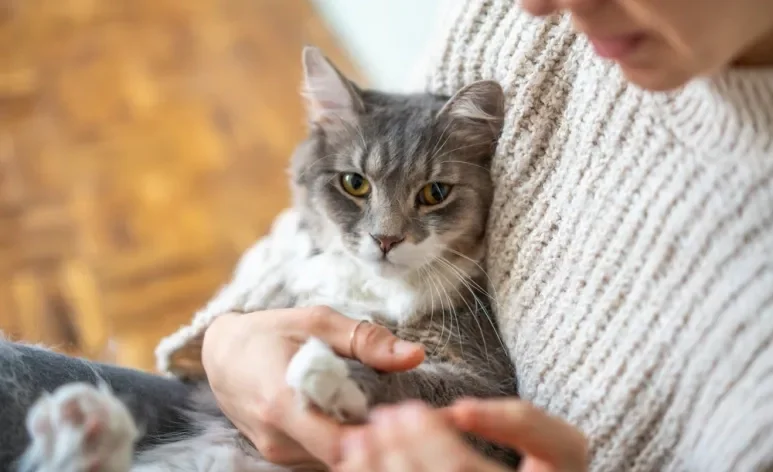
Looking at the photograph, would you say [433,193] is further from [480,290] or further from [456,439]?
[456,439]

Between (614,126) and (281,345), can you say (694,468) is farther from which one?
(281,345)

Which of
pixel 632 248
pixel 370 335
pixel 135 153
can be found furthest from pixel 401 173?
pixel 135 153

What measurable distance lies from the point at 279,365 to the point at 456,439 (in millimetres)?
359

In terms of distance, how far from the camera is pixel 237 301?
125cm

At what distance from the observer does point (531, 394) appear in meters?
1.02

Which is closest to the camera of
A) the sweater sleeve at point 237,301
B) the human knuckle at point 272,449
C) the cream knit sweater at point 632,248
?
the cream knit sweater at point 632,248

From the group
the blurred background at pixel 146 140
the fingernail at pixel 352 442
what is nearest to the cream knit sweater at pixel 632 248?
the fingernail at pixel 352 442

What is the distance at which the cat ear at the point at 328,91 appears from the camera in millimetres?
1250

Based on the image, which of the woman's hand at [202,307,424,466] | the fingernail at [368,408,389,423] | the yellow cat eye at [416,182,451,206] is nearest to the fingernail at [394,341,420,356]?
the woman's hand at [202,307,424,466]

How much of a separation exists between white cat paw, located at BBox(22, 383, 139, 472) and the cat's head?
49cm

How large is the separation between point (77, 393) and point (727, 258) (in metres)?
0.77

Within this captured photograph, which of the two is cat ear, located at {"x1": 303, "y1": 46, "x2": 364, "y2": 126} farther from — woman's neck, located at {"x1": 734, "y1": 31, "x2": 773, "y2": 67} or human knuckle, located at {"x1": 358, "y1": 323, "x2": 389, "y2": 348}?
woman's neck, located at {"x1": 734, "y1": 31, "x2": 773, "y2": 67}

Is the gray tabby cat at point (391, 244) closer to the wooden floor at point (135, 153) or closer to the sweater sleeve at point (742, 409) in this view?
the sweater sleeve at point (742, 409)

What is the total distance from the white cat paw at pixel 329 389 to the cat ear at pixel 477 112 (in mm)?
474
